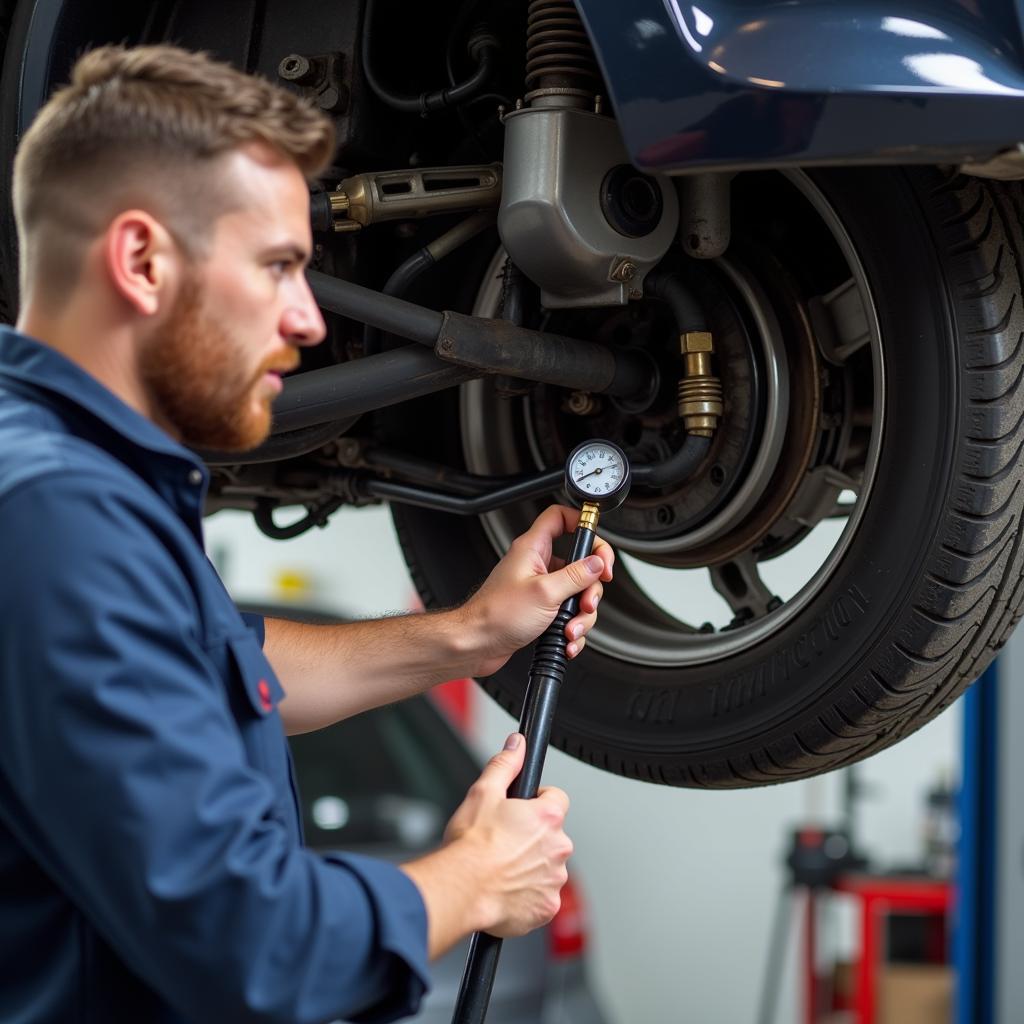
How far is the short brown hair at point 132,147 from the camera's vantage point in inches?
33.7

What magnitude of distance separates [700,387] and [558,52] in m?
0.31

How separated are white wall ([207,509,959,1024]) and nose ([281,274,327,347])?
11.4ft

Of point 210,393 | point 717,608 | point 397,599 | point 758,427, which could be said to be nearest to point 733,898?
point 397,599

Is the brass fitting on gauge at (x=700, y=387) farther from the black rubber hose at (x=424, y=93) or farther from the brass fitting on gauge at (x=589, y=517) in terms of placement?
the black rubber hose at (x=424, y=93)

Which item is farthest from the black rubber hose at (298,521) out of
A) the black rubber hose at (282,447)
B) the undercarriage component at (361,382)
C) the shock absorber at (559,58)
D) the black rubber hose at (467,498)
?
the shock absorber at (559,58)

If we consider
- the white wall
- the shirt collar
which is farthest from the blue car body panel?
the white wall

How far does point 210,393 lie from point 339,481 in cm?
60

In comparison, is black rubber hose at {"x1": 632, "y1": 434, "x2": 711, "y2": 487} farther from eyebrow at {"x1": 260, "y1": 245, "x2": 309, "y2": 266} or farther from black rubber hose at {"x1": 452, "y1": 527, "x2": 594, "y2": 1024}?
eyebrow at {"x1": 260, "y1": 245, "x2": 309, "y2": 266}

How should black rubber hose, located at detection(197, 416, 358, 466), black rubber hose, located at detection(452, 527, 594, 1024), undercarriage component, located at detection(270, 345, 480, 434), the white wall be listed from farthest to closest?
1. the white wall
2. black rubber hose, located at detection(197, 416, 358, 466)
3. undercarriage component, located at detection(270, 345, 480, 434)
4. black rubber hose, located at detection(452, 527, 594, 1024)

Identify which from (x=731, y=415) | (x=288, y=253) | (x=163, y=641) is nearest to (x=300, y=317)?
(x=288, y=253)

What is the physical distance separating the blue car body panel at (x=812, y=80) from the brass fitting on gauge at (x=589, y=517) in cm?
33

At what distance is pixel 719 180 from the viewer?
121cm

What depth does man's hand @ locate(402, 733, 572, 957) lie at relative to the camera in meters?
0.85

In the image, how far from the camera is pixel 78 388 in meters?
0.84
